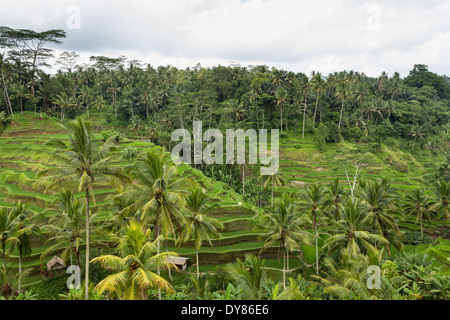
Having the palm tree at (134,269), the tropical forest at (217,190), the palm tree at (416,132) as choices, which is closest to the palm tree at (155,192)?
the tropical forest at (217,190)

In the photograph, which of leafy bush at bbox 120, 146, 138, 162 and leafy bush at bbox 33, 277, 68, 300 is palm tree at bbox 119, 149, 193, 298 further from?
leafy bush at bbox 120, 146, 138, 162

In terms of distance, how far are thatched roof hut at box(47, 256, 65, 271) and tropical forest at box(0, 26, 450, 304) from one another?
0.32 feet

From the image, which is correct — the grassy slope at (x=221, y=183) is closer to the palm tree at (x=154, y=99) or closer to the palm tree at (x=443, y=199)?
the palm tree at (x=443, y=199)

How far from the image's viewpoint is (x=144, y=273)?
27.7ft

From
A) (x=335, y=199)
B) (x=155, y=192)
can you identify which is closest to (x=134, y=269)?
(x=155, y=192)

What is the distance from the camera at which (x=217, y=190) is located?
1168 inches

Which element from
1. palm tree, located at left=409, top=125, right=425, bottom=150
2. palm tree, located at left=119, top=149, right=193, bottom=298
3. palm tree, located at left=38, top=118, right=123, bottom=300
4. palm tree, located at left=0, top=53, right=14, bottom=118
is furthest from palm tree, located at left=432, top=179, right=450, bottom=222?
palm tree, located at left=0, top=53, right=14, bottom=118

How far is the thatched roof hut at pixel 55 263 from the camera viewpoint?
17641 mm

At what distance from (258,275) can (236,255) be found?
1350 cm

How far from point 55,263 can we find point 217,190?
→ 54.6 feet

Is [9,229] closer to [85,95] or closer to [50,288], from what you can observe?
[50,288]

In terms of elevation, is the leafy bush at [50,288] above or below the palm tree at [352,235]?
below

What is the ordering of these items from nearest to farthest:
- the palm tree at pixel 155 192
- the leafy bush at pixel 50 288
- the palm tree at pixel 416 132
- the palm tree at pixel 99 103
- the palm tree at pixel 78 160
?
the palm tree at pixel 78 160 → the palm tree at pixel 155 192 → the leafy bush at pixel 50 288 → the palm tree at pixel 416 132 → the palm tree at pixel 99 103

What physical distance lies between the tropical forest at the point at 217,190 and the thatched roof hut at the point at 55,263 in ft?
0.32
